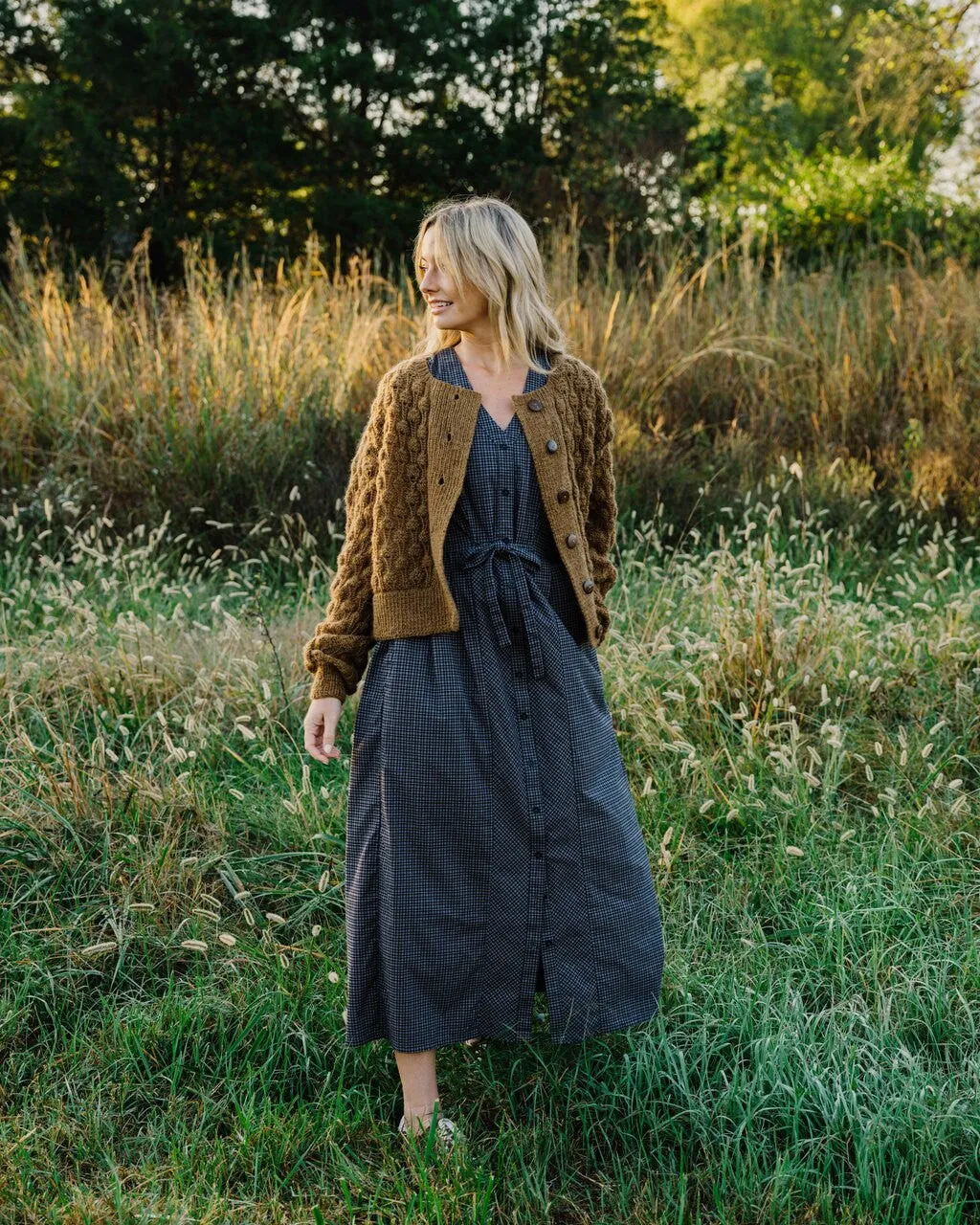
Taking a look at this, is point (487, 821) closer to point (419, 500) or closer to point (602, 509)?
point (419, 500)

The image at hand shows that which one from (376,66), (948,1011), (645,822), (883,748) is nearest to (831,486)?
(883,748)

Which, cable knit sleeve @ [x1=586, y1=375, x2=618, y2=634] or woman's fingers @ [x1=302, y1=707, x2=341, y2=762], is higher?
cable knit sleeve @ [x1=586, y1=375, x2=618, y2=634]

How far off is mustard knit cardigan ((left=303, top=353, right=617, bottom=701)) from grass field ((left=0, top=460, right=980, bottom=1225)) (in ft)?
2.56

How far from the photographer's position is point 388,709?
7.04ft

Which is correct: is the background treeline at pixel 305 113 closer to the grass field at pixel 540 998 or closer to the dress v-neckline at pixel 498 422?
the grass field at pixel 540 998

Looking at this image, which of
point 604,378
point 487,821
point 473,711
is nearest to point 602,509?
point 473,711

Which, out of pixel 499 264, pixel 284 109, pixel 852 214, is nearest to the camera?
pixel 499 264

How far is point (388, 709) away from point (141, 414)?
13.2 feet

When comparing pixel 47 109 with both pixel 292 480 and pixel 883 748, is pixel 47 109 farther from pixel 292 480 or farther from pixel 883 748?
pixel 883 748

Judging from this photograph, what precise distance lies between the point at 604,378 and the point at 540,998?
435 centimetres

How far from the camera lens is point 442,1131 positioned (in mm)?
2172

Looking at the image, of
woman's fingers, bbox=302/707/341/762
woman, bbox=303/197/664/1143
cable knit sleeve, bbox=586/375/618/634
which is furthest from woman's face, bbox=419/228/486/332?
woman's fingers, bbox=302/707/341/762

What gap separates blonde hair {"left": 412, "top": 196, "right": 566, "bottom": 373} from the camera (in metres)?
2.11

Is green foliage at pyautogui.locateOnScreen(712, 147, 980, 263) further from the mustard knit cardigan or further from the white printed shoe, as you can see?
the white printed shoe
